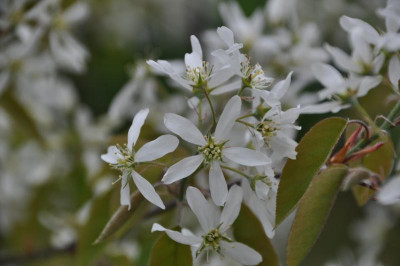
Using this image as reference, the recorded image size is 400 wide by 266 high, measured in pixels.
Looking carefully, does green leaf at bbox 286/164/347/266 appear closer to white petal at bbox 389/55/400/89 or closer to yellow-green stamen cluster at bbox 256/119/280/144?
yellow-green stamen cluster at bbox 256/119/280/144

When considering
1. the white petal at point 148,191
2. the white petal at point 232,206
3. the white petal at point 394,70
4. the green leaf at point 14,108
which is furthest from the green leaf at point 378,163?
the green leaf at point 14,108

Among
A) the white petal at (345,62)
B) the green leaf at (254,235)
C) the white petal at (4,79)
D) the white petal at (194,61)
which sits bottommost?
the white petal at (4,79)

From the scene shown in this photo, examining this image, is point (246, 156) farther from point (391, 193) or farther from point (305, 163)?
point (391, 193)

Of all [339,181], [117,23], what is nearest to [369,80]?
[339,181]

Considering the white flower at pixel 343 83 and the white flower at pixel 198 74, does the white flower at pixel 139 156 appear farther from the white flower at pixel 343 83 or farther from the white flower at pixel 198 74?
the white flower at pixel 343 83

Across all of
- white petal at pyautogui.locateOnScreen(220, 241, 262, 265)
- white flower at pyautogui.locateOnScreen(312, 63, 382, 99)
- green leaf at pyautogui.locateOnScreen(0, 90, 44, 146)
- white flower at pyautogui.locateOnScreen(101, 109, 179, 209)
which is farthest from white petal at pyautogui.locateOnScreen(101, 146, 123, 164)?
green leaf at pyautogui.locateOnScreen(0, 90, 44, 146)

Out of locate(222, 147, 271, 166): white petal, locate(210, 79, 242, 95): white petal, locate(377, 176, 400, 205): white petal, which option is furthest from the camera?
locate(210, 79, 242, 95): white petal

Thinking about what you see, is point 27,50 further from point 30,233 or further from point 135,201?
point 135,201
